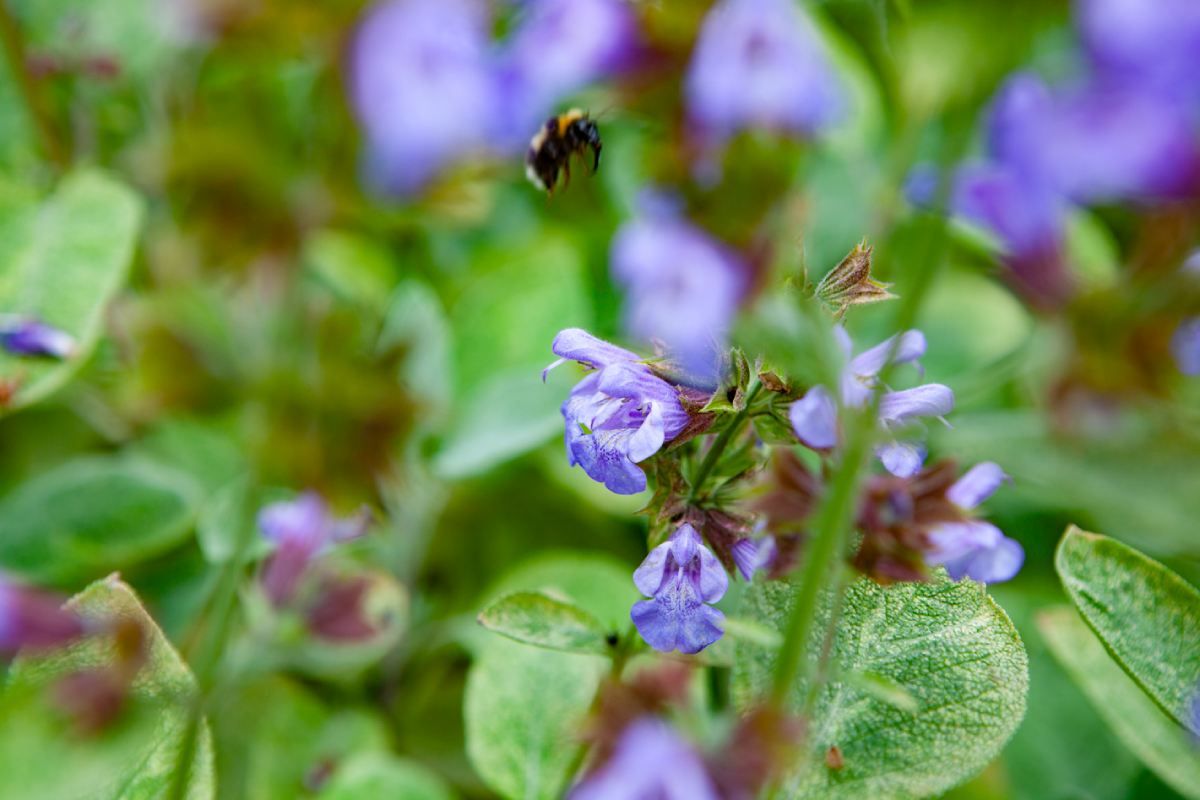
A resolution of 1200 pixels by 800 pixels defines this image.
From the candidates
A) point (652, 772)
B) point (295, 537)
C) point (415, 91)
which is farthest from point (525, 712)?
point (415, 91)

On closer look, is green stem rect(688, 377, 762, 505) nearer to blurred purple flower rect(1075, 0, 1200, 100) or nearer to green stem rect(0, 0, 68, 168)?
blurred purple flower rect(1075, 0, 1200, 100)

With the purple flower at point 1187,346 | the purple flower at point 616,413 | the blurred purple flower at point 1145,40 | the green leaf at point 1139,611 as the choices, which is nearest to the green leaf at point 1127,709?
the green leaf at point 1139,611

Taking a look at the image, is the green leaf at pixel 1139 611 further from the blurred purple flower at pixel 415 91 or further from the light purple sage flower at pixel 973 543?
the blurred purple flower at pixel 415 91

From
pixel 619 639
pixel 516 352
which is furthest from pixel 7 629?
pixel 516 352

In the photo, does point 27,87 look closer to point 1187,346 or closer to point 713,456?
point 713,456

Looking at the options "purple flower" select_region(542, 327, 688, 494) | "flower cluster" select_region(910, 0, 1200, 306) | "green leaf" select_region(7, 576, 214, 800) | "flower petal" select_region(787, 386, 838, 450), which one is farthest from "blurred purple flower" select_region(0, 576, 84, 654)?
"flower cluster" select_region(910, 0, 1200, 306)

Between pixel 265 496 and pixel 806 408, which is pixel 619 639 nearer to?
pixel 806 408
